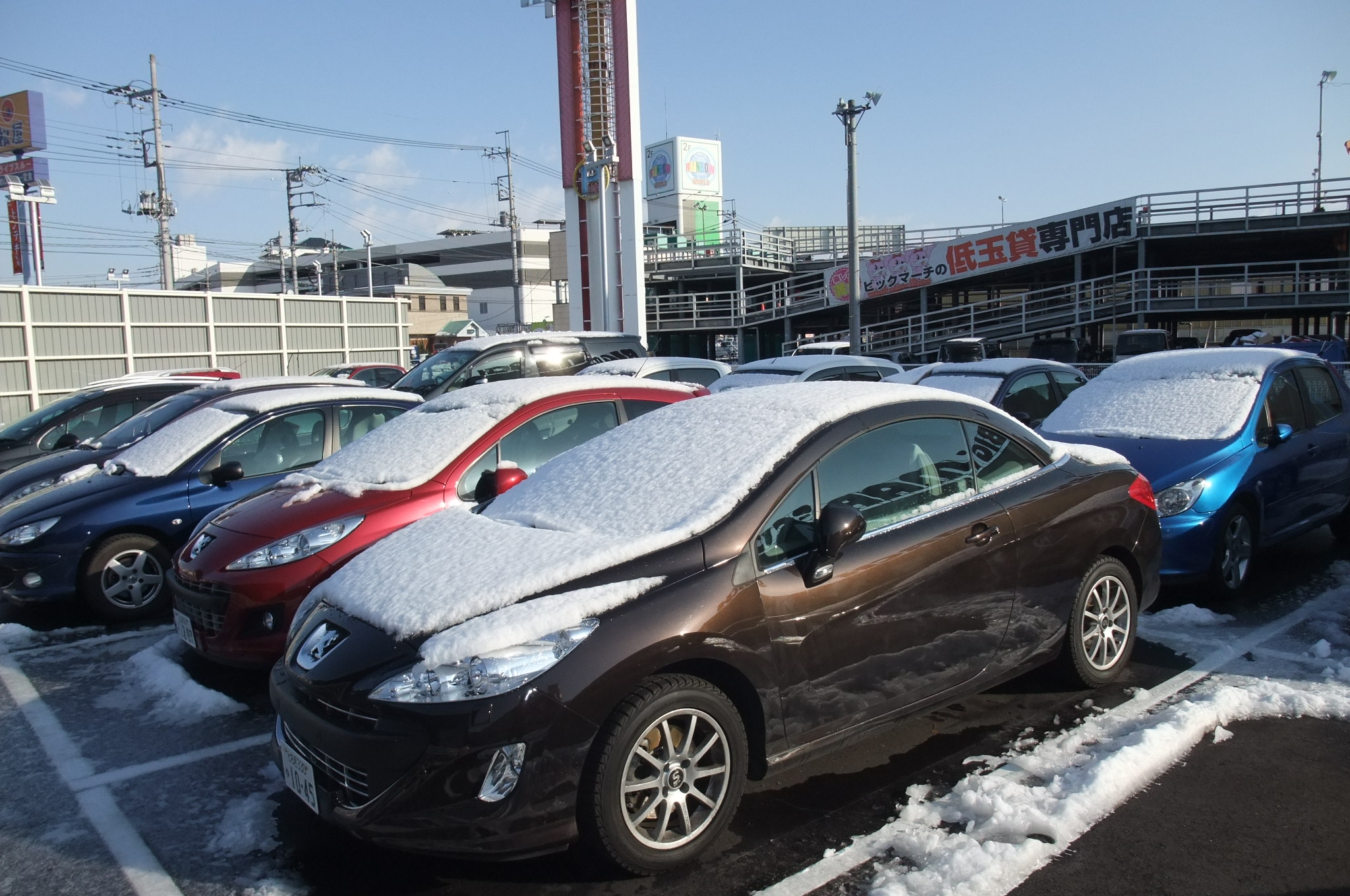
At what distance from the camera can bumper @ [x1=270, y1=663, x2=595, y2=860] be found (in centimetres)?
289

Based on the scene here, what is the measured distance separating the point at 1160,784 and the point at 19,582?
6622mm

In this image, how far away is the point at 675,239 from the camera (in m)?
48.9

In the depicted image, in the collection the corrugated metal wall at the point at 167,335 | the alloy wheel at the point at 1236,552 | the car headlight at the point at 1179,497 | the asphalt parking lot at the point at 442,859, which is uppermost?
the corrugated metal wall at the point at 167,335

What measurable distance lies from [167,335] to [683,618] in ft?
67.3

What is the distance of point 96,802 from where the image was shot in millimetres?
3910

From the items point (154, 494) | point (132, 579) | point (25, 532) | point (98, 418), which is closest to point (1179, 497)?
point (154, 494)

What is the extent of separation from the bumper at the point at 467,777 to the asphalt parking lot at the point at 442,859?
1.15 ft

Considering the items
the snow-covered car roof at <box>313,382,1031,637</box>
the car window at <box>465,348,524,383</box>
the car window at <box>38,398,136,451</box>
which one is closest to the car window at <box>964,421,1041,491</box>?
the snow-covered car roof at <box>313,382,1031,637</box>

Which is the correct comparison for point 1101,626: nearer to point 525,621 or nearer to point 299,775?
point 525,621

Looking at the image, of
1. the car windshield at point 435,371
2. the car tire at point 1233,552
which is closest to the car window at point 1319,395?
the car tire at point 1233,552

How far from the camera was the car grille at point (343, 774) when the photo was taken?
3.03 metres

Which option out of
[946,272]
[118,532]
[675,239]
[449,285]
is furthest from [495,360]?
[449,285]

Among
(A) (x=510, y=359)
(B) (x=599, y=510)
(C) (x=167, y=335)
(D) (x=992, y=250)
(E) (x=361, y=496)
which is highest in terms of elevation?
(D) (x=992, y=250)

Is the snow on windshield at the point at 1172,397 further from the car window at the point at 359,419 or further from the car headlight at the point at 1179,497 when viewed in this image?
the car window at the point at 359,419
